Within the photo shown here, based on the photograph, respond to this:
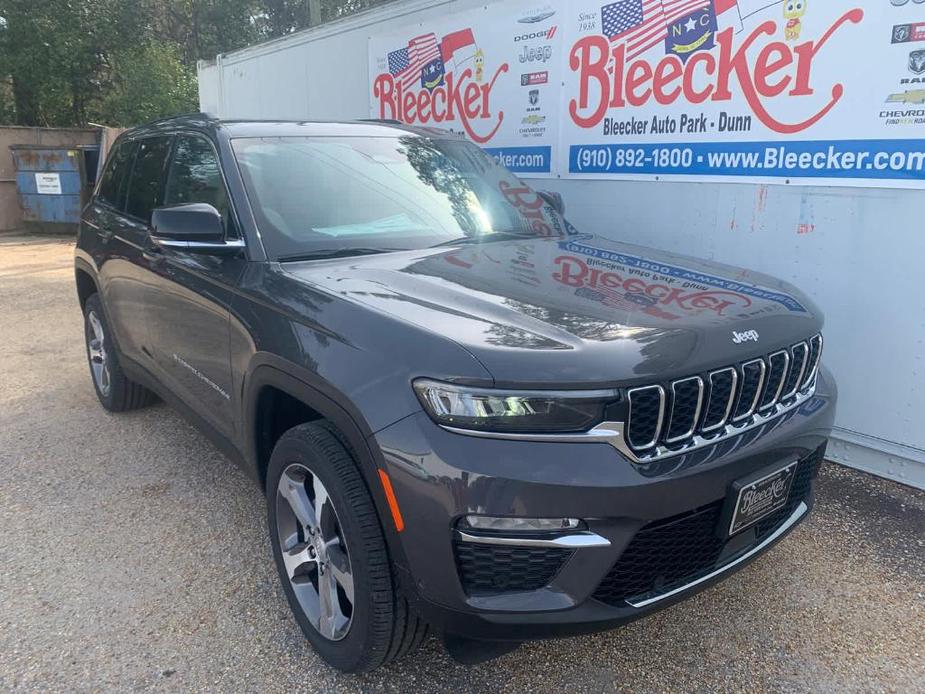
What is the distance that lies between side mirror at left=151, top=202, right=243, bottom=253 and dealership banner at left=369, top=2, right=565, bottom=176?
3177 millimetres

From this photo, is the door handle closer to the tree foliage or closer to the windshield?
the windshield

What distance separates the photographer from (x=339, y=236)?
2920 mm

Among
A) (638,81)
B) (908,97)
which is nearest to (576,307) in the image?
(908,97)

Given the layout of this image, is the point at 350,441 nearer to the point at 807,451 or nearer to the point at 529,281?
the point at 529,281

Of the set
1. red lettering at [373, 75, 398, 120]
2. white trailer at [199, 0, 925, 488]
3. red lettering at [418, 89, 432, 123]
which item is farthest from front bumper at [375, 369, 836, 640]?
red lettering at [373, 75, 398, 120]

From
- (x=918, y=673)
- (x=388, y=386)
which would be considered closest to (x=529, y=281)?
(x=388, y=386)

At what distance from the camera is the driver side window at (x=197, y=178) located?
9.79ft

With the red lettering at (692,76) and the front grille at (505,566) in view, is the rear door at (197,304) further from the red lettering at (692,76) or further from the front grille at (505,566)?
the red lettering at (692,76)

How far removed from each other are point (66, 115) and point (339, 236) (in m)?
25.3

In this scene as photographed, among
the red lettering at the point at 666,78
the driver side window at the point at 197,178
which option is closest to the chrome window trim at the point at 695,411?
the driver side window at the point at 197,178

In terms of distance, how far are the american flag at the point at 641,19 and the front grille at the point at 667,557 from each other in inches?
131

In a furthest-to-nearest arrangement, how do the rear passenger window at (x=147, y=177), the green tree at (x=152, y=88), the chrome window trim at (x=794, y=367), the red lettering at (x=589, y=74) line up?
the green tree at (x=152, y=88), the red lettering at (x=589, y=74), the rear passenger window at (x=147, y=177), the chrome window trim at (x=794, y=367)

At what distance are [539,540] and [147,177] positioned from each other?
3155 mm

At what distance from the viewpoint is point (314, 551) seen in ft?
8.09
